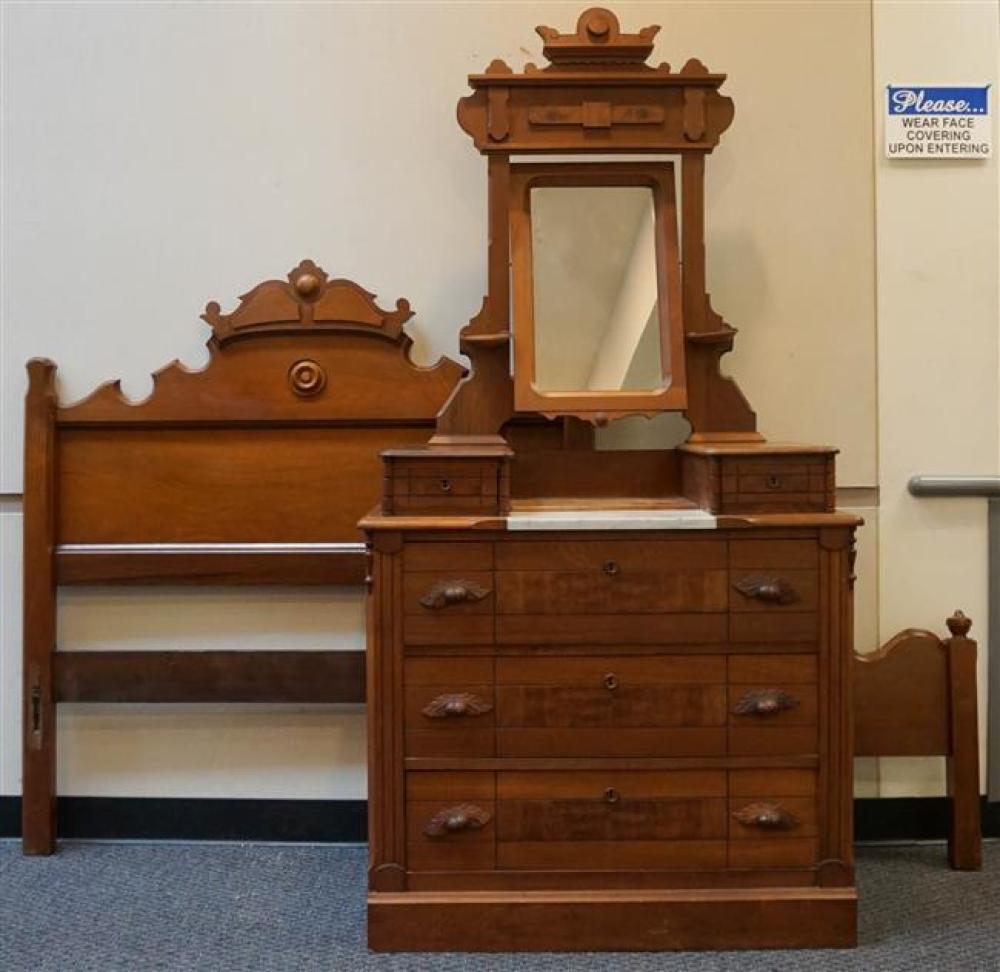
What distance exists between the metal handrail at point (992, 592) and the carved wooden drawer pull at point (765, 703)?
2.56 feet

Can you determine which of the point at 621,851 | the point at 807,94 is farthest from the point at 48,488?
the point at 807,94

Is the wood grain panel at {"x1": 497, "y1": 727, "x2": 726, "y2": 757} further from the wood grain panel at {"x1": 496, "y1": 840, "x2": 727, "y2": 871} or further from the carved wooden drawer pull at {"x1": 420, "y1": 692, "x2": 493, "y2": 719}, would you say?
the wood grain panel at {"x1": 496, "y1": 840, "x2": 727, "y2": 871}

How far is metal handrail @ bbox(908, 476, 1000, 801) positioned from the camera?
7.54ft

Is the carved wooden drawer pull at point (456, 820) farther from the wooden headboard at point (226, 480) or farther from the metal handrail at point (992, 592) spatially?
the metal handrail at point (992, 592)

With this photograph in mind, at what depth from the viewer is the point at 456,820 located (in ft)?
5.94

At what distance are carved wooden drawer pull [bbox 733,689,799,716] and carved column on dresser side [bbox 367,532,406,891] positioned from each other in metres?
0.66

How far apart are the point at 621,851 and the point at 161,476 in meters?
1.37

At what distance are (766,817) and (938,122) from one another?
5.51 ft

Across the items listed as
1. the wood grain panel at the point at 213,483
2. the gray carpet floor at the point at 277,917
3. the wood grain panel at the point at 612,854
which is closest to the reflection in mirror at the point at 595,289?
the wood grain panel at the point at 213,483

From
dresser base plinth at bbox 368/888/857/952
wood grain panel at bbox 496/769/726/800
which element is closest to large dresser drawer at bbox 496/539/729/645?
wood grain panel at bbox 496/769/726/800

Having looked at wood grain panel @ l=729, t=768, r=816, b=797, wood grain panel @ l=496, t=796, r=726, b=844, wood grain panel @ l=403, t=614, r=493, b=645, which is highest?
wood grain panel @ l=403, t=614, r=493, b=645

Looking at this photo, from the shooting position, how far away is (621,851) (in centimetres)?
184

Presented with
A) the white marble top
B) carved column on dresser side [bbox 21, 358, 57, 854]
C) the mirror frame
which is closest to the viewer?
the white marble top

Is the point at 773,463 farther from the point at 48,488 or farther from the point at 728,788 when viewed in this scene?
the point at 48,488
